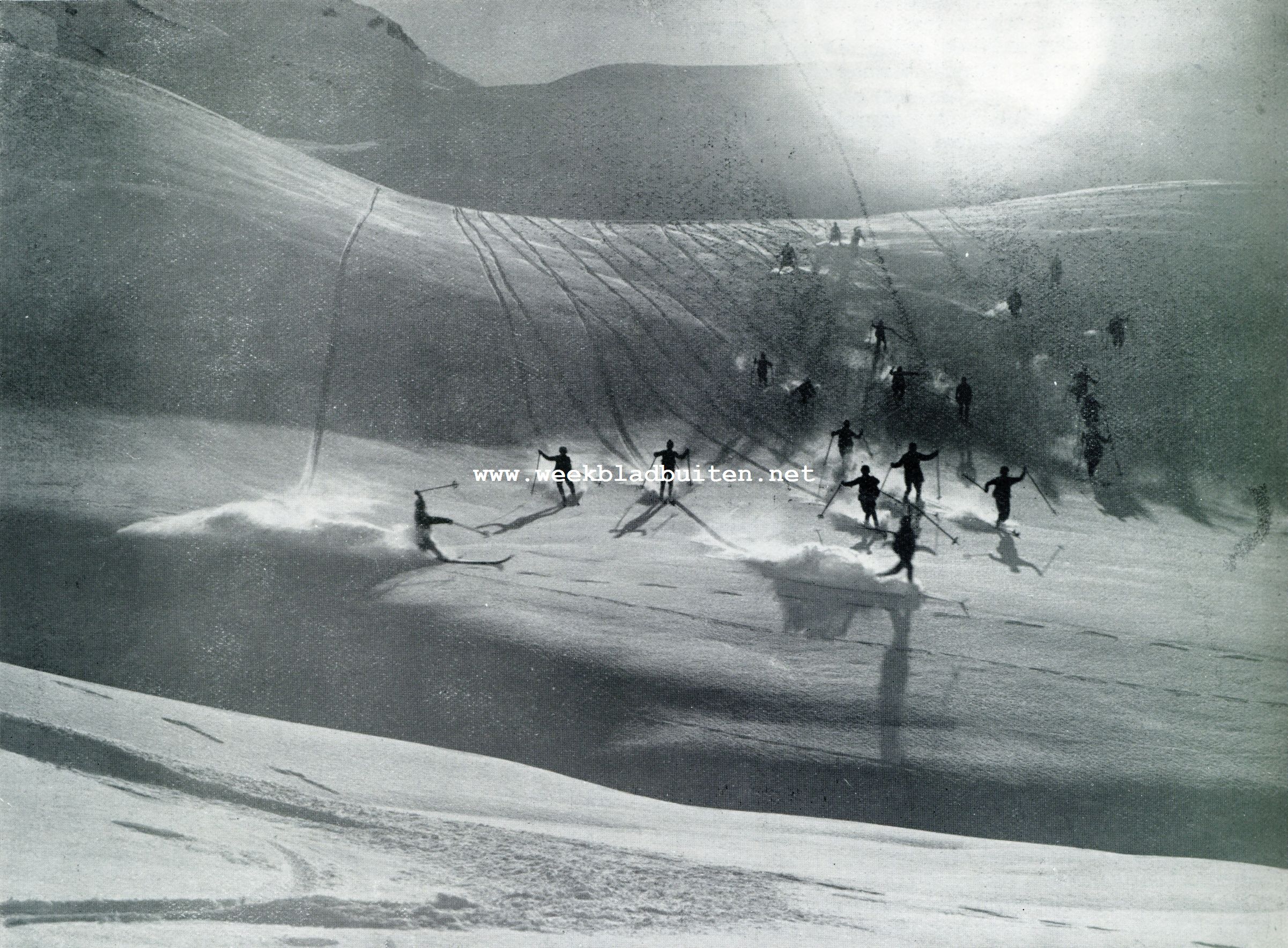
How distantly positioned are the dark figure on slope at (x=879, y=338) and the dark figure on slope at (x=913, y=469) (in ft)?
5.31

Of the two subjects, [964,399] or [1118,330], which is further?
[1118,330]

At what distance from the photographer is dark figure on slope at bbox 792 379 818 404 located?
1012 cm

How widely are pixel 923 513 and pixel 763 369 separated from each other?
7.55 ft

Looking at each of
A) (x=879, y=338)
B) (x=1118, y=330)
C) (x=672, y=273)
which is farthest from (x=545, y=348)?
(x=1118, y=330)

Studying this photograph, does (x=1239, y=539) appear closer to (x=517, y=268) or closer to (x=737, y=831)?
(x=737, y=831)

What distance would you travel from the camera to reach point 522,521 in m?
8.70

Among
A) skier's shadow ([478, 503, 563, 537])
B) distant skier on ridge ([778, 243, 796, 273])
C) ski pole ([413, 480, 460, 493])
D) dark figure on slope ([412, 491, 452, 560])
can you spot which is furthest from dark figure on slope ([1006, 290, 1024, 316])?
dark figure on slope ([412, 491, 452, 560])

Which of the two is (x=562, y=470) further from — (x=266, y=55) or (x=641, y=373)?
(x=266, y=55)

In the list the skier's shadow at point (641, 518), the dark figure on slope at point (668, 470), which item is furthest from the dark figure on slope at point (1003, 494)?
the skier's shadow at point (641, 518)

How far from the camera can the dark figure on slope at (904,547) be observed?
8.39 m

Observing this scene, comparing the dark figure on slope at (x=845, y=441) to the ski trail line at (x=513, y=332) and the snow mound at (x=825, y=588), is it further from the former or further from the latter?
the ski trail line at (x=513, y=332)

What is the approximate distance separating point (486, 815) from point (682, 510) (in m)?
3.24

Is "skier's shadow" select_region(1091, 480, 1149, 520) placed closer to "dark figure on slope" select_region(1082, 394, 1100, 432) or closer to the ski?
"dark figure on slope" select_region(1082, 394, 1100, 432)

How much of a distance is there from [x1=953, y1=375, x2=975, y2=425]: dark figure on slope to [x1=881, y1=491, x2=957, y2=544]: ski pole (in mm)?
1520
